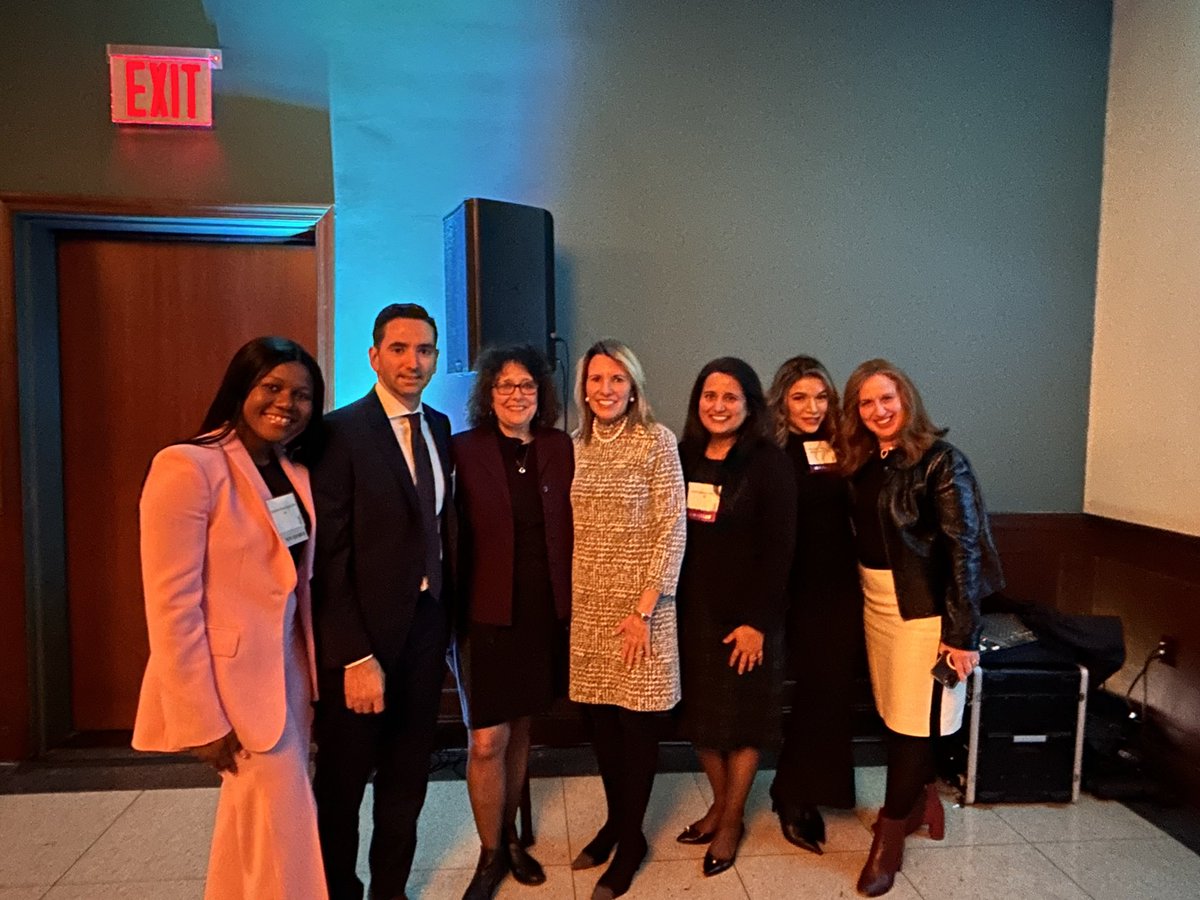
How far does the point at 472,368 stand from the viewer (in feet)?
8.14

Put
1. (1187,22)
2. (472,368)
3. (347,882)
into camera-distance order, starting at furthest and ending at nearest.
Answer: (1187,22) → (472,368) → (347,882)

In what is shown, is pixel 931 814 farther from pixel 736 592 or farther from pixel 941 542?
pixel 736 592

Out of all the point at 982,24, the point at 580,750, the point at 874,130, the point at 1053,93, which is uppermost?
the point at 982,24

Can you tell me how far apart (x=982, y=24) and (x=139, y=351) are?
381 centimetres

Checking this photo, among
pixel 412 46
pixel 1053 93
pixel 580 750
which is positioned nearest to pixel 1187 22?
pixel 1053 93

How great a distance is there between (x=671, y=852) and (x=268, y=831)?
49.6 inches

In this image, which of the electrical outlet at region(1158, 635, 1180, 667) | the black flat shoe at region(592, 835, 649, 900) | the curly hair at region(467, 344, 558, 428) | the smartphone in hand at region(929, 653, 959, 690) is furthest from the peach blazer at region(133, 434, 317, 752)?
the electrical outlet at region(1158, 635, 1180, 667)

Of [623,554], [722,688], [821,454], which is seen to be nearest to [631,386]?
[623,554]

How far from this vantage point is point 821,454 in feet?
7.49

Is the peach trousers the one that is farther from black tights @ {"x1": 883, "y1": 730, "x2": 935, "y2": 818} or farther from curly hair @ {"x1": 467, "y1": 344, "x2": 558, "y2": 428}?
black tights @ {"x1": 883, "y1": 730, "x2": 935, "y2": 818}

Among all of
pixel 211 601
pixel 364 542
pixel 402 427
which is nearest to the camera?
pixel 211 601

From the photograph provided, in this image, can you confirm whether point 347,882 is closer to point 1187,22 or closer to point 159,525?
point 159,525

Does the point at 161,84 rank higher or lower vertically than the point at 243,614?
higher

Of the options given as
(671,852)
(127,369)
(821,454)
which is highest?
(127,369)
